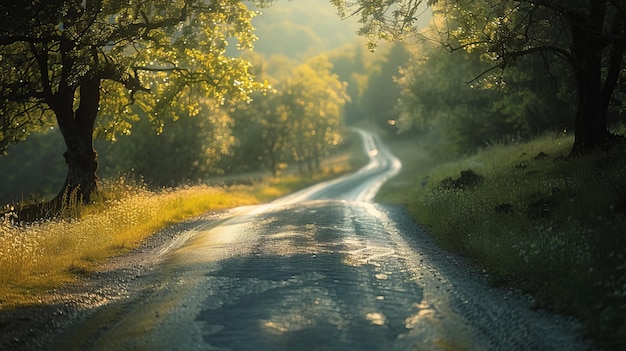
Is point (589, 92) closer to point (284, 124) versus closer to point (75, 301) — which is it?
point (75, 301)

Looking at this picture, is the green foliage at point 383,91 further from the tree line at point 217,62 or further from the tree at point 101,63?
the tree at point 101,63

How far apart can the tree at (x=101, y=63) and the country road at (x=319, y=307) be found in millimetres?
6186

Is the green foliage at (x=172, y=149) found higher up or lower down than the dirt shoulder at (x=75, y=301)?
higher up

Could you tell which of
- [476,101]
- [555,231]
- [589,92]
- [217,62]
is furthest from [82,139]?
[476,101]

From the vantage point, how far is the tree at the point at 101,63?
531 inches

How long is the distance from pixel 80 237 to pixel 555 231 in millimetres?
8606

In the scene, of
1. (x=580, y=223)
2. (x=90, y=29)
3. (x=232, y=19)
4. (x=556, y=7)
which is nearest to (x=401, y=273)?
(x=580, y=223)

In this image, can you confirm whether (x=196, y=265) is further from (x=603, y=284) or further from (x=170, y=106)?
(x=170, y=106)

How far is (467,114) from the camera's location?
31594 millimetres

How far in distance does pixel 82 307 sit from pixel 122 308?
59 cm

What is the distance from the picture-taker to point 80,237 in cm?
1134

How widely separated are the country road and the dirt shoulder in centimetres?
22

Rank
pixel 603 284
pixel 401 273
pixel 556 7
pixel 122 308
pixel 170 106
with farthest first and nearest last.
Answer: pixel 170 106, pixel 556 7, pixel 401 273, pixel 122 308, pixel 603 284

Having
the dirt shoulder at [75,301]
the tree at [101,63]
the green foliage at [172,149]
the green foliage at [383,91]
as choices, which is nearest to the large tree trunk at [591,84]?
the tree at [101,63]
